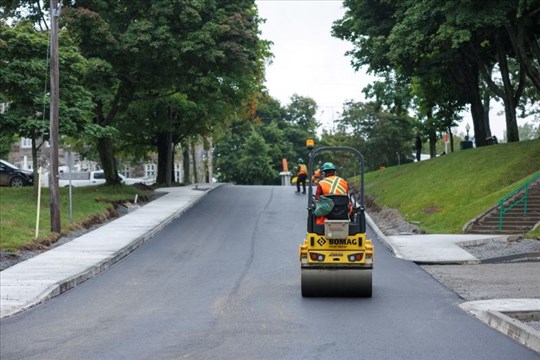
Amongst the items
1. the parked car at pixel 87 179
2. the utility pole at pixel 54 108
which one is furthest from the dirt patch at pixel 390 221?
the parked car at pixel 87 179

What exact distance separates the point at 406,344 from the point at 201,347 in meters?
2.50

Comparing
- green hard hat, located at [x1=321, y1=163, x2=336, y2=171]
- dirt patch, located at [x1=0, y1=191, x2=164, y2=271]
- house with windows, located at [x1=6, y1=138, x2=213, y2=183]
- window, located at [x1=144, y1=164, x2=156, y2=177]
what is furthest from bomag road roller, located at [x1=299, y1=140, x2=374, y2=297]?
window, located at [x1=144, y1=164, x2=156, y2=177]

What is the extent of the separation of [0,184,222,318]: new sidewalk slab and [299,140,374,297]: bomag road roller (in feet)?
15.9

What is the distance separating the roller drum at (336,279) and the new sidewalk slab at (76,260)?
4734 millimetres

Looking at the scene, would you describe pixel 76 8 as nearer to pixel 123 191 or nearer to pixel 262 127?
pixel 123 191

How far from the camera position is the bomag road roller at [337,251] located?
13.0m

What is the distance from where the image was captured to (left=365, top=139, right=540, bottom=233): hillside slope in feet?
88.7

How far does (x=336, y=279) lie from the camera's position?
43.4 ft

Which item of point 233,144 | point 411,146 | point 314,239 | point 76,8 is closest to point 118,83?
point 76,8

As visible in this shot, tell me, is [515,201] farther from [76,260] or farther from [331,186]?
[76,260]

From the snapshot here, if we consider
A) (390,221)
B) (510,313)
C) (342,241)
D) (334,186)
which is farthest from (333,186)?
(390,221)

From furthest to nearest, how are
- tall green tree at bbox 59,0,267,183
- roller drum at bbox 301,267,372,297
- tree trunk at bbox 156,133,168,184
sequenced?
tree trunk at bbox 156,133,168,184 → tall green tree at bbox 59,0,267,183 → roller drum at bbox 301,267,372,297

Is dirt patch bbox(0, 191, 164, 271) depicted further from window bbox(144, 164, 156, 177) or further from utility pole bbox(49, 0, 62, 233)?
window bbox(144, 164, 156, 177)

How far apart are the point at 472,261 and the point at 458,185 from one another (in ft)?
41.1
